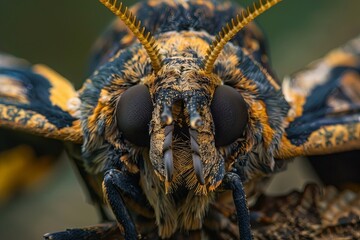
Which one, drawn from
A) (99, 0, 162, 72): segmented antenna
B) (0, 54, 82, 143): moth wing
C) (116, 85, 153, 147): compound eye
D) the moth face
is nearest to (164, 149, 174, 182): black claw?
the moth face

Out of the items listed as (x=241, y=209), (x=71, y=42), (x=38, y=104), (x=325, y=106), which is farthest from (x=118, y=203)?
(x=71, y=42)

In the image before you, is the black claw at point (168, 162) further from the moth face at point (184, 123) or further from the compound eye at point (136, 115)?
the compound eye at point (136, 115)

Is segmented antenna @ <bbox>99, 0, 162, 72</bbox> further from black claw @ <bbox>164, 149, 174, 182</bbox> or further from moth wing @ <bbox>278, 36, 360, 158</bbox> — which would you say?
moth wing @ <bbox>278, 36, 360, 158</bbox>

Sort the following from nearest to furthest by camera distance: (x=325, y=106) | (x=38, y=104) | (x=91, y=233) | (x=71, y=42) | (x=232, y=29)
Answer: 1. (x=232, y=29)
2. (x=91, y=233)
3. (x=38, y=104)
4. (x=325, y=106)
5. (x=71, y=42)

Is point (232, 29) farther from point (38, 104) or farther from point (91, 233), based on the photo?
point (38, 104)

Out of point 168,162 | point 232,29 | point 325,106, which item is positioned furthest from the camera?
point 325,106

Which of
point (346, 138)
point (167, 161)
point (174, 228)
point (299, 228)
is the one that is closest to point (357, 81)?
point (346, 138)

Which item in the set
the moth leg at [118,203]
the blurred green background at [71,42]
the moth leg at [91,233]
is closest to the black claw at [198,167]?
the moth leg at [118,203]
